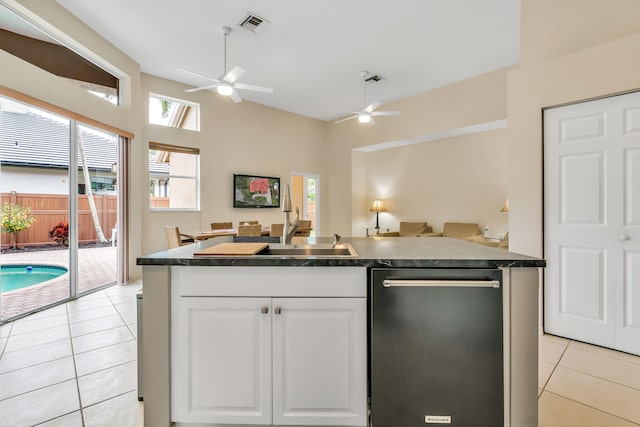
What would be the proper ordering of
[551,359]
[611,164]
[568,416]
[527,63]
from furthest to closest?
[527,63] < [611,164] < [551,359] < [568,416]

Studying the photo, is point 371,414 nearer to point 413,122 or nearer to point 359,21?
point 359,21

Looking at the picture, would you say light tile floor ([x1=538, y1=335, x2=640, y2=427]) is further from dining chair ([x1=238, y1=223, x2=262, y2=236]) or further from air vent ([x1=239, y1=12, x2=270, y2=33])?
air vent ([x1=239, y1=12, x2=270, y2=33])

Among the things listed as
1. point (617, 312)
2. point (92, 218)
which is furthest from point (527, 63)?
point (92, 218)

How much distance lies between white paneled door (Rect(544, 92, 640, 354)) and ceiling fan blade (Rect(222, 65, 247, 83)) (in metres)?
3.13

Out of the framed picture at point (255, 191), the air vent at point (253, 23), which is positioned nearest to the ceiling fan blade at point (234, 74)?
the air vent at point (253, 23)

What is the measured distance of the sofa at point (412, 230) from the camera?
6156mm

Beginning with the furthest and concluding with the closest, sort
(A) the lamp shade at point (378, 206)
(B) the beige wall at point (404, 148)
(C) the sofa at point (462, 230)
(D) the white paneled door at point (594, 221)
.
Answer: (A) the lamp shade at point (378, 206), (C) the sofa at point (462, 230), (B) the beige wall at point (404, 148), (D) the white paneled door at point (594, 221)

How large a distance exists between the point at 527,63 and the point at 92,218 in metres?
5.35

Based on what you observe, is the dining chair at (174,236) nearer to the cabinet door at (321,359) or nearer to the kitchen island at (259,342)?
the kitchen island at (259,342)

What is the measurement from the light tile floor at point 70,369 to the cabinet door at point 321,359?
2.84ft

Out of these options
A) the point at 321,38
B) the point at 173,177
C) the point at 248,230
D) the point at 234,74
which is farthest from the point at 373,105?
the point at 173,177

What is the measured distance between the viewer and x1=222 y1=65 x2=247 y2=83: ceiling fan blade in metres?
3.49

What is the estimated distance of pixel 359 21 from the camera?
358 centimetres

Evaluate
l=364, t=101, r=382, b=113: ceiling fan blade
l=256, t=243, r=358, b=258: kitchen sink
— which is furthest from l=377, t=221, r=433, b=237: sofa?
l=256, t=243, r=358, b=258: kitchen sink
